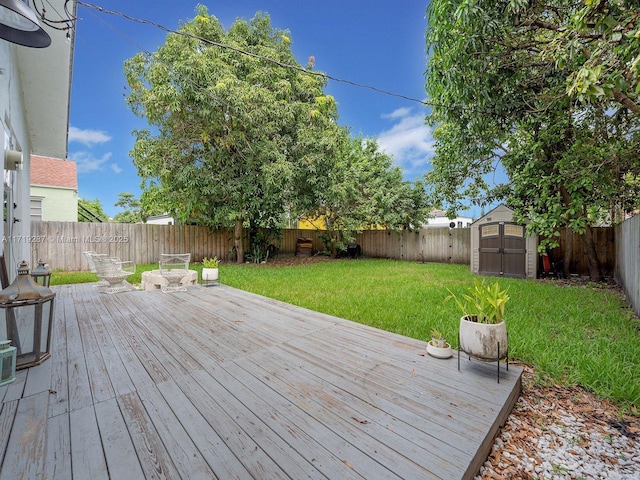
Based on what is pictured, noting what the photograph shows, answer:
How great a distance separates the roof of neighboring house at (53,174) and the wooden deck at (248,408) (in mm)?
14295

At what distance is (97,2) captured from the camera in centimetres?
409

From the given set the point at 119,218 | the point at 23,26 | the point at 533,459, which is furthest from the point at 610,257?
the point at 119,218

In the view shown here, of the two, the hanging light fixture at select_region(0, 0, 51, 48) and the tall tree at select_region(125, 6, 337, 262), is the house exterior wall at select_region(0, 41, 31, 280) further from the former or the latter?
the tall tree at select_region(125, 6, 337, 262)

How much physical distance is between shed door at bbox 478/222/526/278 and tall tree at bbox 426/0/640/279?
4.68 feet

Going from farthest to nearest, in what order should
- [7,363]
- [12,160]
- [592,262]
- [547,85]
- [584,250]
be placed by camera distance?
1. [584,250]
2. [592,262]
3. [547,85]
4. [12,160]
5. [7,363]

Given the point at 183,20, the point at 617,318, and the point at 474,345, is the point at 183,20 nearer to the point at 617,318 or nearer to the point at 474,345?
the point at 474,345

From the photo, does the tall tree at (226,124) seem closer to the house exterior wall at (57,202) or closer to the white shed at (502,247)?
the white shed at (502,247)

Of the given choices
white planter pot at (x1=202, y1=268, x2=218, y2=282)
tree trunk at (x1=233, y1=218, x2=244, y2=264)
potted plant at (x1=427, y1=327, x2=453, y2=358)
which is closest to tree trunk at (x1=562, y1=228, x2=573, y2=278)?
potted plant at (x1=427, y1=327, x2=453, y2=358)

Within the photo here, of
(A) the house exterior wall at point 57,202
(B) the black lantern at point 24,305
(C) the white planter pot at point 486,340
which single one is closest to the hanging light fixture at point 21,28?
(B) the black lantern at point 24,305

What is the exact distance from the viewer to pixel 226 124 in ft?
29.1

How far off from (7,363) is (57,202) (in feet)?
50.2

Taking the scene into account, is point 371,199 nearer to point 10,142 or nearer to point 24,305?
point 10,142

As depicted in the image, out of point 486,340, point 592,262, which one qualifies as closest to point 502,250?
point 592,262

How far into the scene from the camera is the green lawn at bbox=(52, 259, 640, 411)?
2.48m
